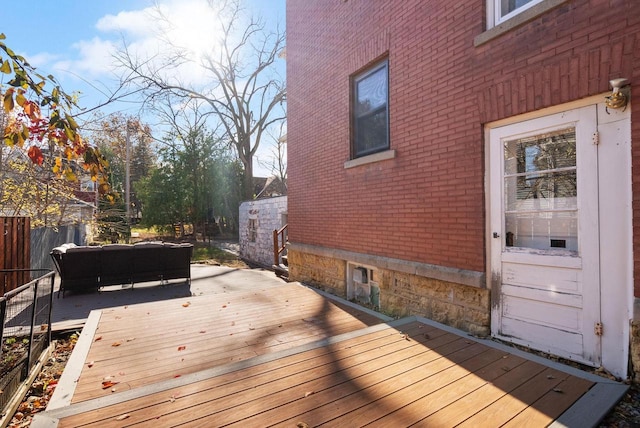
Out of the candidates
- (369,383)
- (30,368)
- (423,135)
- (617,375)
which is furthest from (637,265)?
(30,368)

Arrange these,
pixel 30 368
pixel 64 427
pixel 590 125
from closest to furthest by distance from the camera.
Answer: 1. pixel 64 427
2. pixel 590 125
3. pixel 30 368

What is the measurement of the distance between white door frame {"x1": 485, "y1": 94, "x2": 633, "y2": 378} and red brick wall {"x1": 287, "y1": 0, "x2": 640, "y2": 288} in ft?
0.36

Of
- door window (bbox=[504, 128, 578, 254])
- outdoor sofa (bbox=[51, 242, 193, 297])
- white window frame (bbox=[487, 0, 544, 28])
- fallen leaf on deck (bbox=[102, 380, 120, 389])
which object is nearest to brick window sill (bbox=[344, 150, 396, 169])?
door window (bbox=[504, 128, 578, 254])

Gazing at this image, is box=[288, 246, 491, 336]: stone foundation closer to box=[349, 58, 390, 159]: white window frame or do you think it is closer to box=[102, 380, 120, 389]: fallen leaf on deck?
box=[349, 58, 390, 159]: white window frame

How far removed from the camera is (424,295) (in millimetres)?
4113

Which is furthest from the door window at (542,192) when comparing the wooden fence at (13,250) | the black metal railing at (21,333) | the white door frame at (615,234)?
the wooden fence at (13,250)

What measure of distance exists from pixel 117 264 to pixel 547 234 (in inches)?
323

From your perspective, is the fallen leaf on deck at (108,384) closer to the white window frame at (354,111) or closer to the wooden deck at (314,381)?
the wooden deck at (314,381)

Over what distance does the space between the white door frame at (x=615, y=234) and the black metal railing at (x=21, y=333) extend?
4488 millimetres

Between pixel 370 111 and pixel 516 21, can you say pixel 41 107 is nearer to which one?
pixel 516 21

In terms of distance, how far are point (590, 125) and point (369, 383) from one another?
2.69 m

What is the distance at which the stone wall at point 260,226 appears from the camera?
1307 centimetres

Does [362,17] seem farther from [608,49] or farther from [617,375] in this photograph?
[617,375]

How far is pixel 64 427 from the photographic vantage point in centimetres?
197
